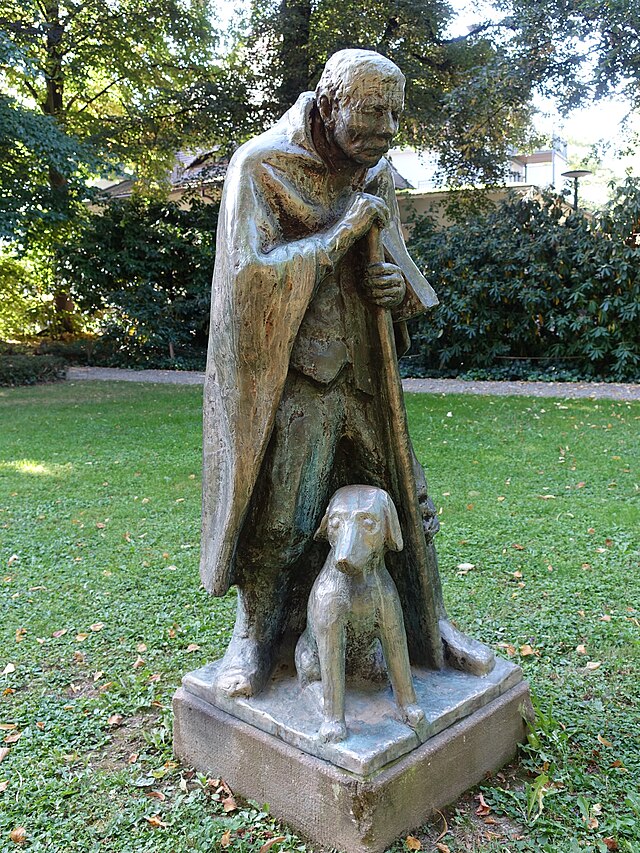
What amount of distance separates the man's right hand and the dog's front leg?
3.97 ft

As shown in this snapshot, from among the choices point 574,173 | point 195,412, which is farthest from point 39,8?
point 574,173

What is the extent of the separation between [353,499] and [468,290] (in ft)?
39.6

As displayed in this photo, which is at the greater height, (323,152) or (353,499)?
(323,152)

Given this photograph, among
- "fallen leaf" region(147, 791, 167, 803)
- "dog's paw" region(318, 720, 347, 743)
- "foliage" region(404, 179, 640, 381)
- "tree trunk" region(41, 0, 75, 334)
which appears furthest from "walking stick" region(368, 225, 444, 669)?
"tree trunk" region(41, 0, 75, 334)

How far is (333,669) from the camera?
256 cm

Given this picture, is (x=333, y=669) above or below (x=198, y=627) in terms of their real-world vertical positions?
above

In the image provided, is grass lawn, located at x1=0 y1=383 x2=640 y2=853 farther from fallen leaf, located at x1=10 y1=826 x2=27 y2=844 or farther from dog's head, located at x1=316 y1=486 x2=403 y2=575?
dog's head, located at x1=316 y1=486 x2=403 y2=575

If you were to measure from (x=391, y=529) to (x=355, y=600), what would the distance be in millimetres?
264

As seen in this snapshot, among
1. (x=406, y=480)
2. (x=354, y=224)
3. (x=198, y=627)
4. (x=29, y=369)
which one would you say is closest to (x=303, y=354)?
(x=354, y=224)

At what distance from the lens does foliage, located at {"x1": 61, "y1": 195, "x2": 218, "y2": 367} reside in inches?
685

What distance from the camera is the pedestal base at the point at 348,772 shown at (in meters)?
2.47

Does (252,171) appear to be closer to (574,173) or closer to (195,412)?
(195,412)

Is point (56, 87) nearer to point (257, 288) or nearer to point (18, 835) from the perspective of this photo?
point (257, 288)

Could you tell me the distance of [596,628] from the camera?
434 cm
